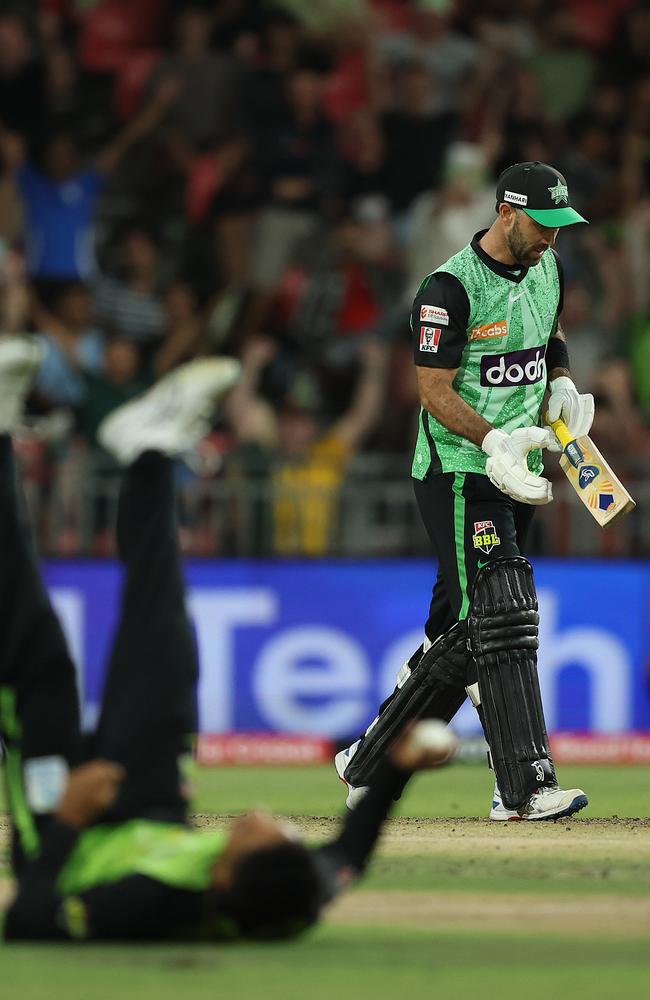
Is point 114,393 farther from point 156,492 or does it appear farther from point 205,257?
point 156,492

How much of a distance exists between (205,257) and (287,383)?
54.0 inches

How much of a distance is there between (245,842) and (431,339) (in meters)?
3.31

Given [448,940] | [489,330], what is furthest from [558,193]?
[448,940]

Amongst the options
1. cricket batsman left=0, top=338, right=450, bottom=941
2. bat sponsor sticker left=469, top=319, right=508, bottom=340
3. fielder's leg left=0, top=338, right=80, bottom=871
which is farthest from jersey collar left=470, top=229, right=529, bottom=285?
fielder's leg left=0, top=338, right=80, bottom=871

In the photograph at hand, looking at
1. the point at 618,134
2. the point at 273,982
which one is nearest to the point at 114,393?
the point at 618,134

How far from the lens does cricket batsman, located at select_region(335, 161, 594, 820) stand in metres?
7.13

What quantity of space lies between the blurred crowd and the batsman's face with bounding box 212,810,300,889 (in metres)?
7.91

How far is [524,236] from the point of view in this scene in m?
7.40

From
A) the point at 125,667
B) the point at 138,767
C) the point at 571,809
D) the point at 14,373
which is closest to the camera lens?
the point at 138,767

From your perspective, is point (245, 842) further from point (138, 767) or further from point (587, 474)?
point (587, 474)

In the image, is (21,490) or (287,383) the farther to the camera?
(287,383)

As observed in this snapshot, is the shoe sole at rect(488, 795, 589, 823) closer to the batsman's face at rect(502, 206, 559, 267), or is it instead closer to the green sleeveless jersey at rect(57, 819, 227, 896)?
the batsman's face at rect(502, 206, 559, 267)

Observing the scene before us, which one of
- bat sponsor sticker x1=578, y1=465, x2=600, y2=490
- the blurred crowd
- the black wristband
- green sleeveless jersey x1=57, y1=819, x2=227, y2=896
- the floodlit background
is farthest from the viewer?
the blurred crowd

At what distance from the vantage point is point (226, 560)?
41.5 ft
